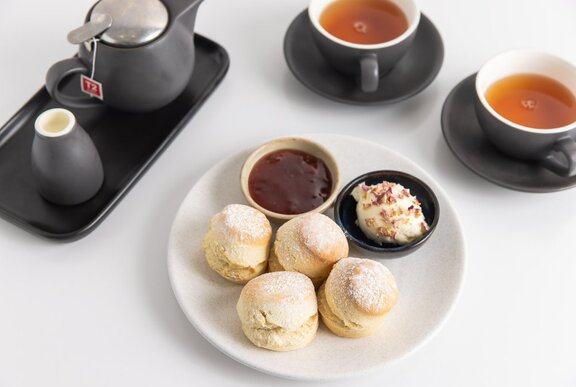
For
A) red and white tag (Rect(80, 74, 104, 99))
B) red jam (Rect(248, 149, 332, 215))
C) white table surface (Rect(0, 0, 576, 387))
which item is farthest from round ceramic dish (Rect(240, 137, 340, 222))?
red and white tag (Rect(80, 74, 104, 99))

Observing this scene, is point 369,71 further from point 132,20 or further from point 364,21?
point 132,20

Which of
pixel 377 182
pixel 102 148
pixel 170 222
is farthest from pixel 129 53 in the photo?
pixel 377 182

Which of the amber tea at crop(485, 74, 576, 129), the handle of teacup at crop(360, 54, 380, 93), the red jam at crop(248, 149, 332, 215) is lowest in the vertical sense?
the red jam at crop(248, 149, 332, 215)

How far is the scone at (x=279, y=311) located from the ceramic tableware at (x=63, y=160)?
1.64ft

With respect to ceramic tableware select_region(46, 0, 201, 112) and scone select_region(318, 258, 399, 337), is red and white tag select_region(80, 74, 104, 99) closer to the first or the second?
ceramic tableware select_region(46, 0, 201, 112)

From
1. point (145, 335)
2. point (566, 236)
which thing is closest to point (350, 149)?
point (566, 236)

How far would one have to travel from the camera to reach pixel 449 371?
148 centimetres

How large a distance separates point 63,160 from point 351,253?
0.67 meters

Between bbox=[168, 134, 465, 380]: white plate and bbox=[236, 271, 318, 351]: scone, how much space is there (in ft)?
0.13

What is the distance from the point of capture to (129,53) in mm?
1658

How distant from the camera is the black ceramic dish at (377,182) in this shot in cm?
152

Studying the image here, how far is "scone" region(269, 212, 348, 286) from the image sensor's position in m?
1.47

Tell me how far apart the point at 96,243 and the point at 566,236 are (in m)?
1.11

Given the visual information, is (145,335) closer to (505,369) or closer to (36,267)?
(36,267)
